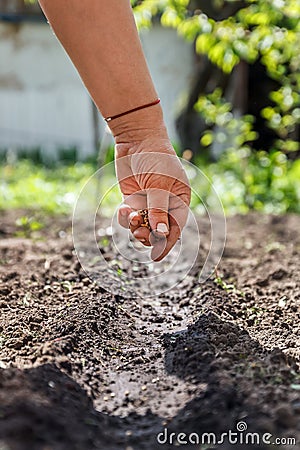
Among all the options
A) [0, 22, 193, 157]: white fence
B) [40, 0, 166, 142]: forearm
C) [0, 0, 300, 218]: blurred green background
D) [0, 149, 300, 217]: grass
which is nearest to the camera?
[40, 0, 166, 142]: forearm

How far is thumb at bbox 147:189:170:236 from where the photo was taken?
2.06 m

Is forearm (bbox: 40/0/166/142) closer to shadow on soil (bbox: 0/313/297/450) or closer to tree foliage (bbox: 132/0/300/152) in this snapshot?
shadow on soil (bbox: 0/313/297/450)

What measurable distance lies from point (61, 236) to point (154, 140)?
2.15 meters

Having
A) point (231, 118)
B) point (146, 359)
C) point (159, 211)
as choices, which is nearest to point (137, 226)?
point (159, 211)

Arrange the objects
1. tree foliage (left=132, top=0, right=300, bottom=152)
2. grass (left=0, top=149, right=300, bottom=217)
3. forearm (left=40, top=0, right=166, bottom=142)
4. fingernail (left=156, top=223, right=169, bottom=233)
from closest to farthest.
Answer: forearm (left=40, top=0, right=166, bottom=142)
fingernail (left=156, top=223, right=169, bottom=233)
tree foliage (left=132, top=0, right=300, bottom=152)
grass (left=0, top=149, right=300, bottom=217)

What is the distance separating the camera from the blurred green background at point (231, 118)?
15.9 ft

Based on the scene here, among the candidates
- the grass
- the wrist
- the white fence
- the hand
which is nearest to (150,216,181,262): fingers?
the hand

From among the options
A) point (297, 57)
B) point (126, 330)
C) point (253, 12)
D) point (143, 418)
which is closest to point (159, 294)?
point (126, 330)

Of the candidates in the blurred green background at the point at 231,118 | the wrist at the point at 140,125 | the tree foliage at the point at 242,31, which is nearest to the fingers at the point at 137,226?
the wrist at the point at 140,125

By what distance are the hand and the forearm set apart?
0.37 ft

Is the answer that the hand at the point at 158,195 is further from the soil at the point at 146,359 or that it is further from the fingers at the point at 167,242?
the soil at the point at 146,359

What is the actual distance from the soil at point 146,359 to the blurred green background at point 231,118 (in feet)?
4.04

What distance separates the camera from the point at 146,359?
7.17 ft

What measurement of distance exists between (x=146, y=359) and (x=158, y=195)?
0.51 metres
